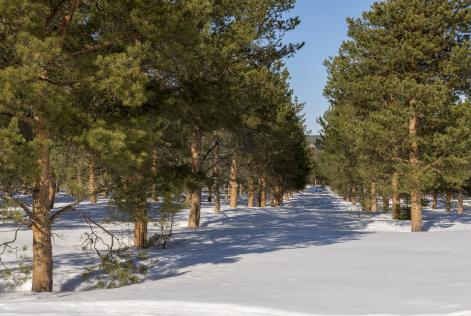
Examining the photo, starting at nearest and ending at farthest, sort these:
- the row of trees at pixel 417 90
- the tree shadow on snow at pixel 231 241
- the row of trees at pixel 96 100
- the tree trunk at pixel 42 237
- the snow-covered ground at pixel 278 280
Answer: the snow-covered ground at pixel 278 280, the row of trees at pixel 96 100, the tree trunk at pixel 42 237, the tree shadow on snow at pixel 231 241, the row of trees at pixel 417 90

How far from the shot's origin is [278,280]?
28.7 ft

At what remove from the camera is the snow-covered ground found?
250 inches

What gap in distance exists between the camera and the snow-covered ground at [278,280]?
6.35 m

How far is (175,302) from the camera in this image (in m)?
6.69

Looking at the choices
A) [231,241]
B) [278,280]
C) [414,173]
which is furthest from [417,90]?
[278,280]

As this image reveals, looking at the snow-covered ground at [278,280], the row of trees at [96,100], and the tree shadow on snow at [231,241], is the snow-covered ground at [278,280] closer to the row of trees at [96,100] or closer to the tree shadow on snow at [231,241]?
the tree shadow on snow at [231,241]

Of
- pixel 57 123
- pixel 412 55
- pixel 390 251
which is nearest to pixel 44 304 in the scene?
pixel 57 123

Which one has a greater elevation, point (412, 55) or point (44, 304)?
point (412, 55)

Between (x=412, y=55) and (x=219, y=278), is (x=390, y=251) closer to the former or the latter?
(x=219, y=278)

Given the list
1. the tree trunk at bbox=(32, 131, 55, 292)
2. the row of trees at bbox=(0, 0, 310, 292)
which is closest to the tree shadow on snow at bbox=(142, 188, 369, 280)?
the row of trees at bbox=(0, 0, 310, 292)

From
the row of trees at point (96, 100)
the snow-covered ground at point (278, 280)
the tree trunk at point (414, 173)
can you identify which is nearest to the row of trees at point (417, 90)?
the tree trunk at point (414, 173)

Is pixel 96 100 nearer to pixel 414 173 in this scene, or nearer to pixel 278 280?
pixel 278 280

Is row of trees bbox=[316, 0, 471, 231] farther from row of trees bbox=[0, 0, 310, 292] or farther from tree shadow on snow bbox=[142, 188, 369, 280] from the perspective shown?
row of trees bbox=[0, 0, 310, 292]

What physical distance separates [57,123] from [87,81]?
863 mm
